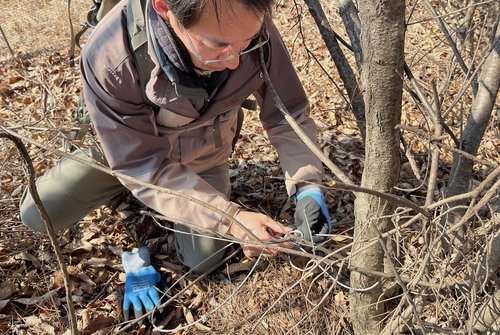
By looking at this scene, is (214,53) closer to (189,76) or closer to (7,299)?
(189,76)

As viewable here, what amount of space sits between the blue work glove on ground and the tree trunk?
0.52m

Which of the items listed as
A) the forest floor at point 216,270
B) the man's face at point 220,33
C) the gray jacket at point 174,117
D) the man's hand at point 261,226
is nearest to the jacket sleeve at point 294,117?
the gray jacket at point 174,117

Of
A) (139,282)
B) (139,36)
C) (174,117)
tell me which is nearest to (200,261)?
(139,282)

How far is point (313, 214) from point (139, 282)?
93cm

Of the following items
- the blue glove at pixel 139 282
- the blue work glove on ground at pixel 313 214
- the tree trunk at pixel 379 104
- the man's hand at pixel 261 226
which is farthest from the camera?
the blue glove at pixel 139 282

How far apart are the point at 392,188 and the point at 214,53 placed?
0.75 metres

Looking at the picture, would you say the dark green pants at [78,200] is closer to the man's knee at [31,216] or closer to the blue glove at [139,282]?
the man's knee at [31,216]

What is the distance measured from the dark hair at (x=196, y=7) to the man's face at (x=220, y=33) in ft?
0.04

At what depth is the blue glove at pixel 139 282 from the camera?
6.96 ft

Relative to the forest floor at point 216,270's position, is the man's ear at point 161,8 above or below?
above

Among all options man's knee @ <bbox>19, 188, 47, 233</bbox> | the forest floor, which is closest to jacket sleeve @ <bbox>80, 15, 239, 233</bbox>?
the forest floor

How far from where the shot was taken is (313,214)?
201cm

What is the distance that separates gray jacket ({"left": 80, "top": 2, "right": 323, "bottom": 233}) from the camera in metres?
1.71

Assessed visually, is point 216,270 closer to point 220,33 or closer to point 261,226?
point 261,226
